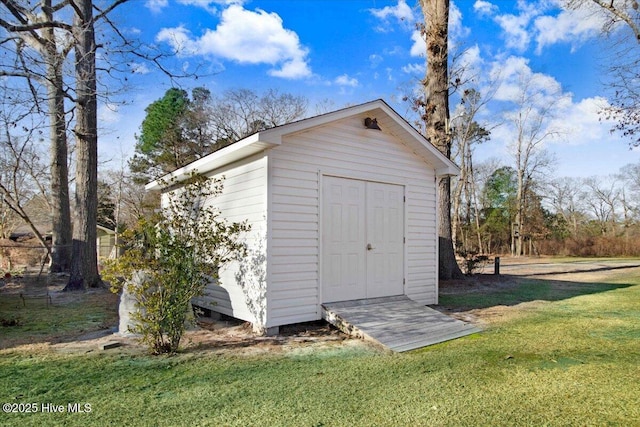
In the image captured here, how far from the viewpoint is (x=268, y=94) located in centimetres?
2447

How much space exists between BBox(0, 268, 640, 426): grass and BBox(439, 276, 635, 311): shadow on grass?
3.02 meters

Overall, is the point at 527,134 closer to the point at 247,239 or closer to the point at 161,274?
the point at 247,239

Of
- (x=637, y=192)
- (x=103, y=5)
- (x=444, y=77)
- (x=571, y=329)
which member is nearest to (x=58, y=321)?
(x=571, y=329)

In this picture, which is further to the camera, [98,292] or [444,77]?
[444,77]

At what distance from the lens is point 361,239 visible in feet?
21.2

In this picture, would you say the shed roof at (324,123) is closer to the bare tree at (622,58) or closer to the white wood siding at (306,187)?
the white wood siding at (306,187)

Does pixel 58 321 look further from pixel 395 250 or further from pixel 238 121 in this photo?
pixel 238 121

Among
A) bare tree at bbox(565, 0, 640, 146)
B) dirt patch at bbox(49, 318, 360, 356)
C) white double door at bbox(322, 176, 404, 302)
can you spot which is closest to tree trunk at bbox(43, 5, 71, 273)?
dirt patch at bbox(49, 318, 360, 356)

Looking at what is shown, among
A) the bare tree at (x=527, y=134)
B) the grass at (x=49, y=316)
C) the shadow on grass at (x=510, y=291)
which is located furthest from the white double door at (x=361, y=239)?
the bare tree at (x=527, y=134)

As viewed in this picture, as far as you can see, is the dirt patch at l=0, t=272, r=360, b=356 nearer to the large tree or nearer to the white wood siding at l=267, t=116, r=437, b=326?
the white wood siding at l=267, t=116, r=437, b=326

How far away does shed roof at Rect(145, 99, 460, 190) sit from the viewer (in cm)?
530

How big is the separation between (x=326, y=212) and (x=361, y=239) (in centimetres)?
83

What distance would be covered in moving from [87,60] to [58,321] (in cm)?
683

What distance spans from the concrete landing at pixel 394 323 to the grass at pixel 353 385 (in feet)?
0.88
